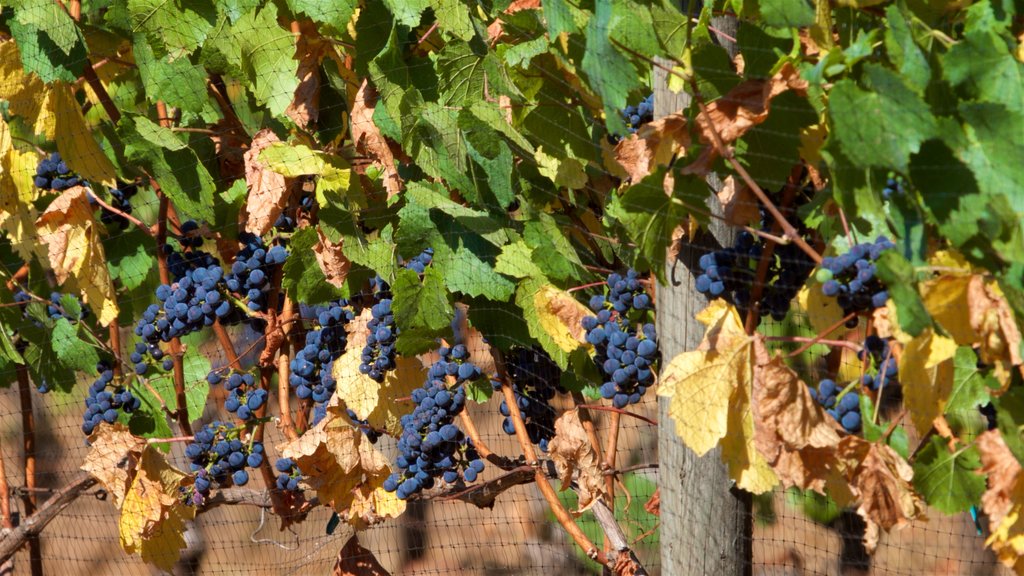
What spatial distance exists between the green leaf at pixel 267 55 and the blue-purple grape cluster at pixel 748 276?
2.91 feet

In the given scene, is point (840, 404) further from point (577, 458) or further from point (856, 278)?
point (577, 458)

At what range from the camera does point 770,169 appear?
1.62 m

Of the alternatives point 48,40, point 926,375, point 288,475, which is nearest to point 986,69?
point 926,375

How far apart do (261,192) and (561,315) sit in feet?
2.12

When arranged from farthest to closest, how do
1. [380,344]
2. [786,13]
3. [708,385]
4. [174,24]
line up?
[174,24] → [380,344] → [708,385] → [786,13]

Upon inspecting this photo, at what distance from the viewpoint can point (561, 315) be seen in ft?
6.17

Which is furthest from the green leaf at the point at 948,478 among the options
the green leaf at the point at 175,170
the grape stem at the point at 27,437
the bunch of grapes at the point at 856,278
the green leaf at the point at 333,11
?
the grape stem at the point at 27,437

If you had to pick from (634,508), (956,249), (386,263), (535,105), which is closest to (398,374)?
(386,263)

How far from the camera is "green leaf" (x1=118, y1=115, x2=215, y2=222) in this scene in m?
2.21

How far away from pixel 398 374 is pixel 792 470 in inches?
34.6

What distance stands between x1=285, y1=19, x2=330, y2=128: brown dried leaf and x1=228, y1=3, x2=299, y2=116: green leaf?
0.13 ft

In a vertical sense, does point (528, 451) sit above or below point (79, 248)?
below

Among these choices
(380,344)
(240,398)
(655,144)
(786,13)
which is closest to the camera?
(786,13)

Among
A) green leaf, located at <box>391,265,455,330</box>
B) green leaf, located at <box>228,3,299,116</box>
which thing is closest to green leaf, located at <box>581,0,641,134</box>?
green leaf, located at <box>391,265,455,330</box>
